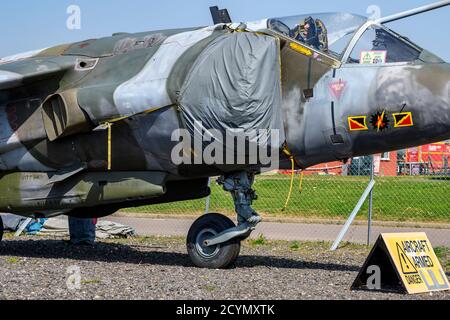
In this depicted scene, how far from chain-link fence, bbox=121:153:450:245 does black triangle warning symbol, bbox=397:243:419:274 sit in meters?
6.79

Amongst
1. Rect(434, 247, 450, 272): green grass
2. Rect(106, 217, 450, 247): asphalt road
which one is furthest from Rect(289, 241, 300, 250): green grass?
Rect(434, 247, 450, 272): green grass

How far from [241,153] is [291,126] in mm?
686

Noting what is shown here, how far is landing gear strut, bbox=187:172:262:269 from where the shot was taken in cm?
998

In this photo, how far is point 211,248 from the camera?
33.4 ft

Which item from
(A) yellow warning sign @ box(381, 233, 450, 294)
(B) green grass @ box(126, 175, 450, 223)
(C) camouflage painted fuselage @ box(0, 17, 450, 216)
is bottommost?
(B) green grass @ box(126, 175, 450, 223)

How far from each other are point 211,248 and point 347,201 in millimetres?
9445

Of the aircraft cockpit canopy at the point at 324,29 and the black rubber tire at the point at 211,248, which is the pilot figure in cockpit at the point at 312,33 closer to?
the aircraft cockpit canopy at the point at 324,29

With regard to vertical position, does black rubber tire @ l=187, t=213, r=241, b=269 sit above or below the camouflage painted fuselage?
below

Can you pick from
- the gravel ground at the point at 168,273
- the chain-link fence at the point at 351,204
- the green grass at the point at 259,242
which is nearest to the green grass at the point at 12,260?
the gravel ground at the point at 168,273

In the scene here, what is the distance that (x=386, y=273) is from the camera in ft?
28.6

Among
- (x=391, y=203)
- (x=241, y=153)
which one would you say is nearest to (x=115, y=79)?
(x=241, y=153)

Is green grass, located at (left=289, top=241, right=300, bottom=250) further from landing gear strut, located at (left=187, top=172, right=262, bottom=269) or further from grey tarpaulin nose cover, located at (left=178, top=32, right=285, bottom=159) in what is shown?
grey tarpaulin nose cover, located at (left=178, top=32, right=285, bottom=159)

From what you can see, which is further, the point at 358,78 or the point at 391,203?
the point at 391,203

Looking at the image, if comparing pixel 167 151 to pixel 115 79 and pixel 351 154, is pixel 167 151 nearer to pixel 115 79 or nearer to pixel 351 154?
pixel 115 79
